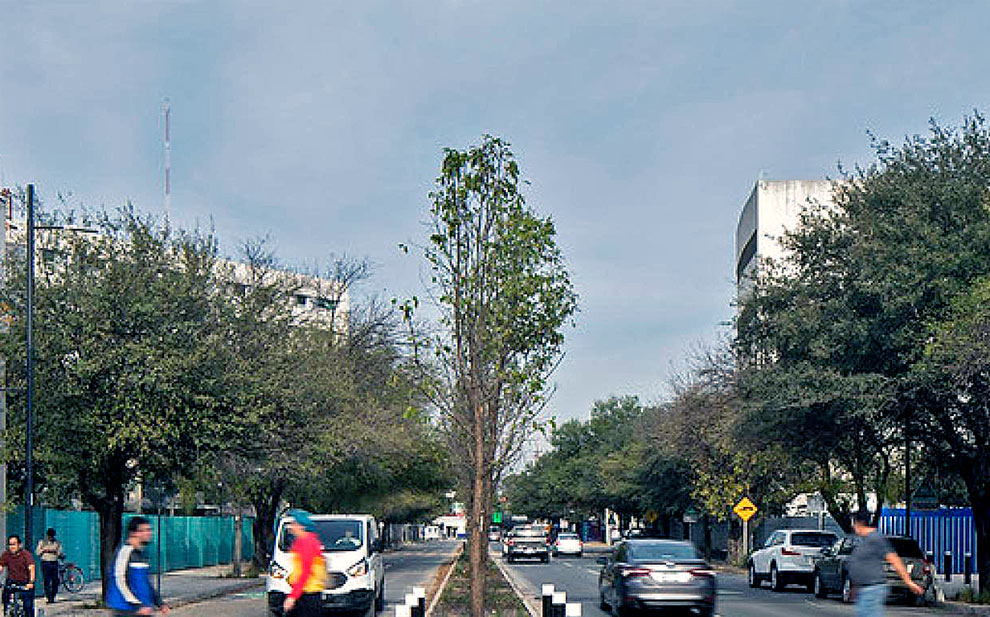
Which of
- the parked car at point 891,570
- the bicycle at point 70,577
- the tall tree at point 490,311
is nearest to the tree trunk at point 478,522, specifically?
the tall tree at point 490,311

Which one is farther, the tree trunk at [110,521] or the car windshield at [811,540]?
the car windshield at [811,540]

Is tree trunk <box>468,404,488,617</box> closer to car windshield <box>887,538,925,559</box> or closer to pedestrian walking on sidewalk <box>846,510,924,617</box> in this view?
pedestrian walking on sidewalk <box>846,510,924,617</box>

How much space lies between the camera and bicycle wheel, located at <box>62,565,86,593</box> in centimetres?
3344

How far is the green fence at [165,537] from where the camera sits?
3509cm

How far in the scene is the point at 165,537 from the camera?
156 feet

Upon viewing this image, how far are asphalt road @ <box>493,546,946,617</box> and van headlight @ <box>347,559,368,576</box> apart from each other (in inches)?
191

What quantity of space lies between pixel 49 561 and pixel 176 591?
224 inches

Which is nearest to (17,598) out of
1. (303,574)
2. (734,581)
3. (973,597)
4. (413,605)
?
(413,605)

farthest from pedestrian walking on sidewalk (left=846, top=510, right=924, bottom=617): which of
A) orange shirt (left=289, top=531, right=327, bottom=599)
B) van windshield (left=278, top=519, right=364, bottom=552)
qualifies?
van windshield (left=278, top=519, right=364, bottom=552)

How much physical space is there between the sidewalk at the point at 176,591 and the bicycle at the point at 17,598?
2323 mm

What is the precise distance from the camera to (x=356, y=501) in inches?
2094

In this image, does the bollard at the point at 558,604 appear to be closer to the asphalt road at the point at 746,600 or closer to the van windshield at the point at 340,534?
the van windshield at the point at 340,534

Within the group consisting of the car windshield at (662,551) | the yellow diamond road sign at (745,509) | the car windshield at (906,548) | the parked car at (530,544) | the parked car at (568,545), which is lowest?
the parked car at (568,545)

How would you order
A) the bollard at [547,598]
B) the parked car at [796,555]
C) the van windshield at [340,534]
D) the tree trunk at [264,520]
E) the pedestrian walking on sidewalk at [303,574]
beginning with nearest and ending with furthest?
1. the pedestrian walking on sidewalk at [303,574]
2. the bollard at [547,598]
3. the van windshield at [340,534]
4. the parked car at [796,555]
5. the tree trunk at [264,520]
